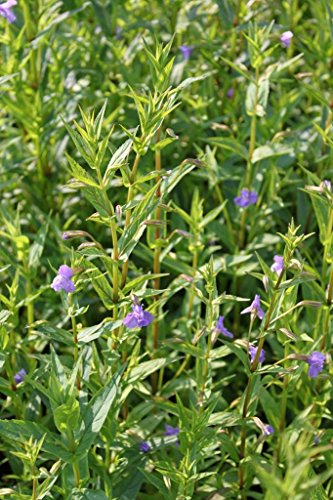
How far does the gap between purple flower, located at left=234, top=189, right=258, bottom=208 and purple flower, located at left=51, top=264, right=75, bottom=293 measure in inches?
46.7

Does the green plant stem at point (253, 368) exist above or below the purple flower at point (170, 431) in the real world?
above

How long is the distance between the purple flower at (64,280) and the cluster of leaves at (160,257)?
43 millimetres

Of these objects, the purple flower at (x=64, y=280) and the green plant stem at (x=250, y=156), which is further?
the green plant stem at (x=250, y=156)

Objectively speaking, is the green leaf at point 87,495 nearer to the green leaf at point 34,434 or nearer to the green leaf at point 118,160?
the green leaf at point 34,434

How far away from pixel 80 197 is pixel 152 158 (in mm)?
395

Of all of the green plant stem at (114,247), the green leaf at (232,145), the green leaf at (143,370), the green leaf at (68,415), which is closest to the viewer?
the green leaf at (68,415)

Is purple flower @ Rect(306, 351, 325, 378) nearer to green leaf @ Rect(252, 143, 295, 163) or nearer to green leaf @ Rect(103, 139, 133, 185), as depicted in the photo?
green leaf @ Rect(103, 139, 133, 185)

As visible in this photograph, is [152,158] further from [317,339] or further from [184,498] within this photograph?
[184,498]

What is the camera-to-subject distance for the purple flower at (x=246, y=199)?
3.26m

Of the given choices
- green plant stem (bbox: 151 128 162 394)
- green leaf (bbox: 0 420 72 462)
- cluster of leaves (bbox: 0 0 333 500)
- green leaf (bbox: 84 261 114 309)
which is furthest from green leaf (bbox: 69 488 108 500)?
green plant stem (bbox: 151 128 162 394)

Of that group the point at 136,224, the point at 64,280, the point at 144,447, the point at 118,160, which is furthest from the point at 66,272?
the point at 144,447

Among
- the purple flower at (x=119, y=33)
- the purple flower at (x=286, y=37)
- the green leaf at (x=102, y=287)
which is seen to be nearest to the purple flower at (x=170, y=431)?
the green leaf at (x=102, y=287)

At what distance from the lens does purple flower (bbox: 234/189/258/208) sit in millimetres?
3260

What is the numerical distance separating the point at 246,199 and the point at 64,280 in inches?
48.3
